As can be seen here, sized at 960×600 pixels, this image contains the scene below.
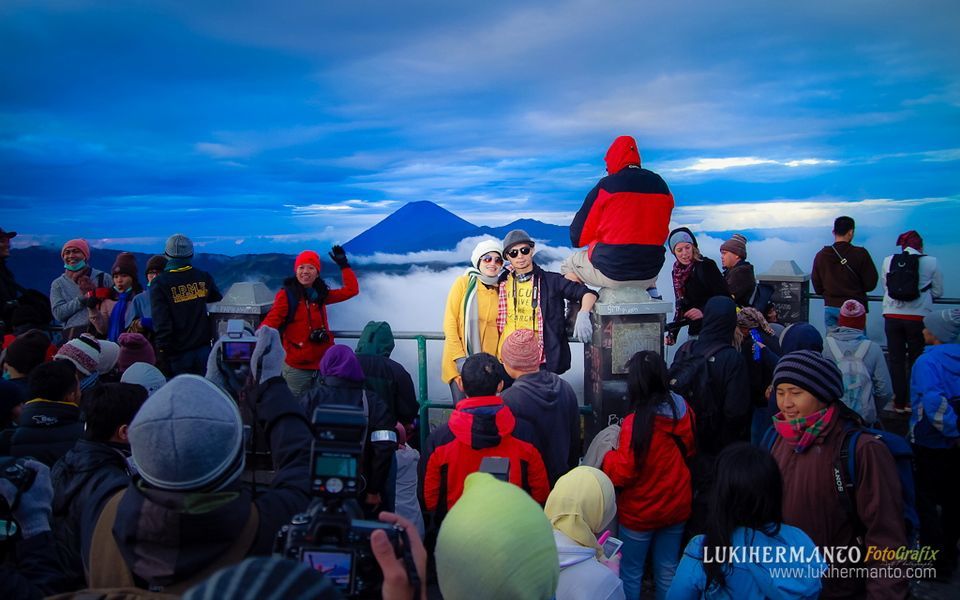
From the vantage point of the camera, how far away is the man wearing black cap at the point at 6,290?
5.90 m

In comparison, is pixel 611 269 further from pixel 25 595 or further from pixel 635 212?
pixel 25 595

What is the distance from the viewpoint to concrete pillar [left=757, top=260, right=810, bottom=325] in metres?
6.68

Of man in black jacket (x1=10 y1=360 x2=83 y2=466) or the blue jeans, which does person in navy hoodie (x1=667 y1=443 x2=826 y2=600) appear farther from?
man in black jacket (x1=10 y1=360 x2=83 y2=466)

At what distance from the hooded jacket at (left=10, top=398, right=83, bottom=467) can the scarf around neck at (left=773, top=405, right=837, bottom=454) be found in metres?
2.90

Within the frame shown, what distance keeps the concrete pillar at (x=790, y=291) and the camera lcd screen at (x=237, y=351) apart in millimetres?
5853

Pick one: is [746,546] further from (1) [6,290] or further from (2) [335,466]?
(1) [6,290]

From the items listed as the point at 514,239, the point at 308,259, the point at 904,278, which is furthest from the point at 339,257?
the point at 904,278

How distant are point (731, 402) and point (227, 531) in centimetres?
307

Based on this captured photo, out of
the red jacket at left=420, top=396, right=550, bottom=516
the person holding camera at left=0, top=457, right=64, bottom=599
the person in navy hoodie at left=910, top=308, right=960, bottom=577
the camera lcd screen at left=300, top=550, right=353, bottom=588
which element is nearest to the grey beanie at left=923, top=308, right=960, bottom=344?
the person in navy hoodie at left=910, top=308, right=960, bottom=577

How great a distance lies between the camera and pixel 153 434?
4.77ft

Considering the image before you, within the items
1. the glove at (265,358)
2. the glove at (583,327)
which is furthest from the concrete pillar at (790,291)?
the glove at (265,358)

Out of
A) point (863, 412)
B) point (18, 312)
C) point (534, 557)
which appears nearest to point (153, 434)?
point (534, 557)

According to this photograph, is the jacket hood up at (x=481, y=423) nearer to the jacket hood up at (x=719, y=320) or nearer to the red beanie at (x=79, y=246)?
the jacket hood up at (x=719, y=320)

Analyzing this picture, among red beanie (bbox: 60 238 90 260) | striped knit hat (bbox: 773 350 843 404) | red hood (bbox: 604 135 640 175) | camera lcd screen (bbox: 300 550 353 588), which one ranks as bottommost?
camera lcd screen (bbox: 300 550 353 588)
